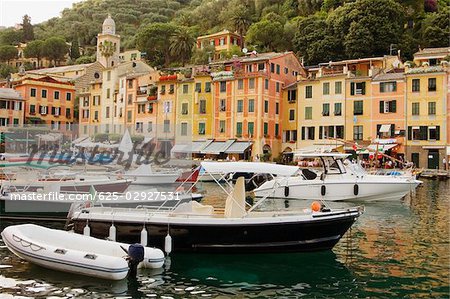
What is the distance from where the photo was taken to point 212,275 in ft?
47.2

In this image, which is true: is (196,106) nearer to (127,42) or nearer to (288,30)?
(288,30)

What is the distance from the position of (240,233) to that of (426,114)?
43.7m

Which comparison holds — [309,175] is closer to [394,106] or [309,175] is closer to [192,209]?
[192,209]

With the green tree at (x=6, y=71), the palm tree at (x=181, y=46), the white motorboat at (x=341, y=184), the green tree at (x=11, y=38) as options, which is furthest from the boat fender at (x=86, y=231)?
the green tree at (x=11, y=38)

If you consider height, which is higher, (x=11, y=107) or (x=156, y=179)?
(x=11, y=107)

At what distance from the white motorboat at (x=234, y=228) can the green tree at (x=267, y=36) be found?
70017 mm

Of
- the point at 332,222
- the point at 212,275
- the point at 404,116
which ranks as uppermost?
the point at 404,116

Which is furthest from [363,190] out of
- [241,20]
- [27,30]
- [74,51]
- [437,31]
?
[27,30]

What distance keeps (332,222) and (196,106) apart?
5028 centimetres

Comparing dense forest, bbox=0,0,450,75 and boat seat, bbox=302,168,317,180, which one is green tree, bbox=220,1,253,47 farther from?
boat seat, bbox=302,168,317,180

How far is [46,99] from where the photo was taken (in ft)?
269

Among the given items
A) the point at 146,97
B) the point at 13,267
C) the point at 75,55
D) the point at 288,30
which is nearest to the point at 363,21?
the point at 288,30

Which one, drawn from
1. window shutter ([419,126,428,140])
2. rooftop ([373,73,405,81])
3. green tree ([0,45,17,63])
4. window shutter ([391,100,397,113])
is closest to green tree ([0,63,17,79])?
green tree ([0,45,17,63])

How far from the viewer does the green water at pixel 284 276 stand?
12805mm
